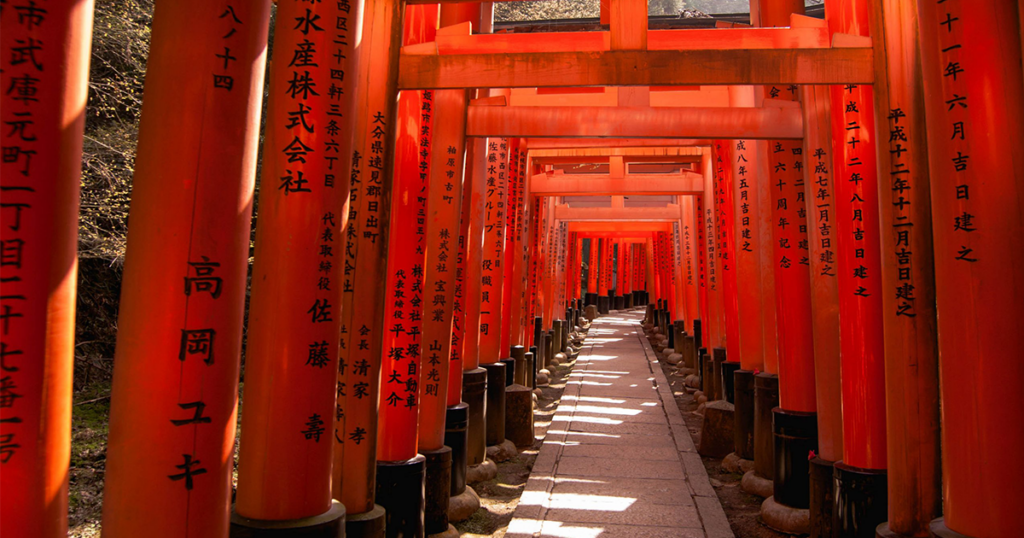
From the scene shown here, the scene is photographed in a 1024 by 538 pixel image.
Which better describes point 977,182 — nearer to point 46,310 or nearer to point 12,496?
point 46,310

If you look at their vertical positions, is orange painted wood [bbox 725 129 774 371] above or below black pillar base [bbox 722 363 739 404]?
above

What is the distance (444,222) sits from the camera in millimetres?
5918

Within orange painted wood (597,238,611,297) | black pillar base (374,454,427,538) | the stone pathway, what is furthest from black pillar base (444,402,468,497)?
orange painted wood (597,238,611,297)

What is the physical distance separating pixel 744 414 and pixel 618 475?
167cm

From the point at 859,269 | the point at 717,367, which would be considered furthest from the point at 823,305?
the point at 717,367

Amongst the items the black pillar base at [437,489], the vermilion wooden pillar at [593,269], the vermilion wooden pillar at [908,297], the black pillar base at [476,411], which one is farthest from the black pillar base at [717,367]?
the vermilion wooden pillar at [593,269]

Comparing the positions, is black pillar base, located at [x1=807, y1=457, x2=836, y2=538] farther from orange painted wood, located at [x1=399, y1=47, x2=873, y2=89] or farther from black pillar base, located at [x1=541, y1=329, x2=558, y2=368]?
black pillar base, located at [x1=541, y1=329, x2=558, y2=368]

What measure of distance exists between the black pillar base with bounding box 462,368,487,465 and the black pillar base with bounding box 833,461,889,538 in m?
3.80

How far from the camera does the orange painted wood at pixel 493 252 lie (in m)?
8.65

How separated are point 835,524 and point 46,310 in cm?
438

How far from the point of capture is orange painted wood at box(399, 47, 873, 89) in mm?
4227

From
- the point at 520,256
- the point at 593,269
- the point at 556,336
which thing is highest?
the point at 593,269

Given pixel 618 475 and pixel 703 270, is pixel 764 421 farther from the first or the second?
pixel 703 270

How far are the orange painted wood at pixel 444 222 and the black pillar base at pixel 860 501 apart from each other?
2922 millimetres
